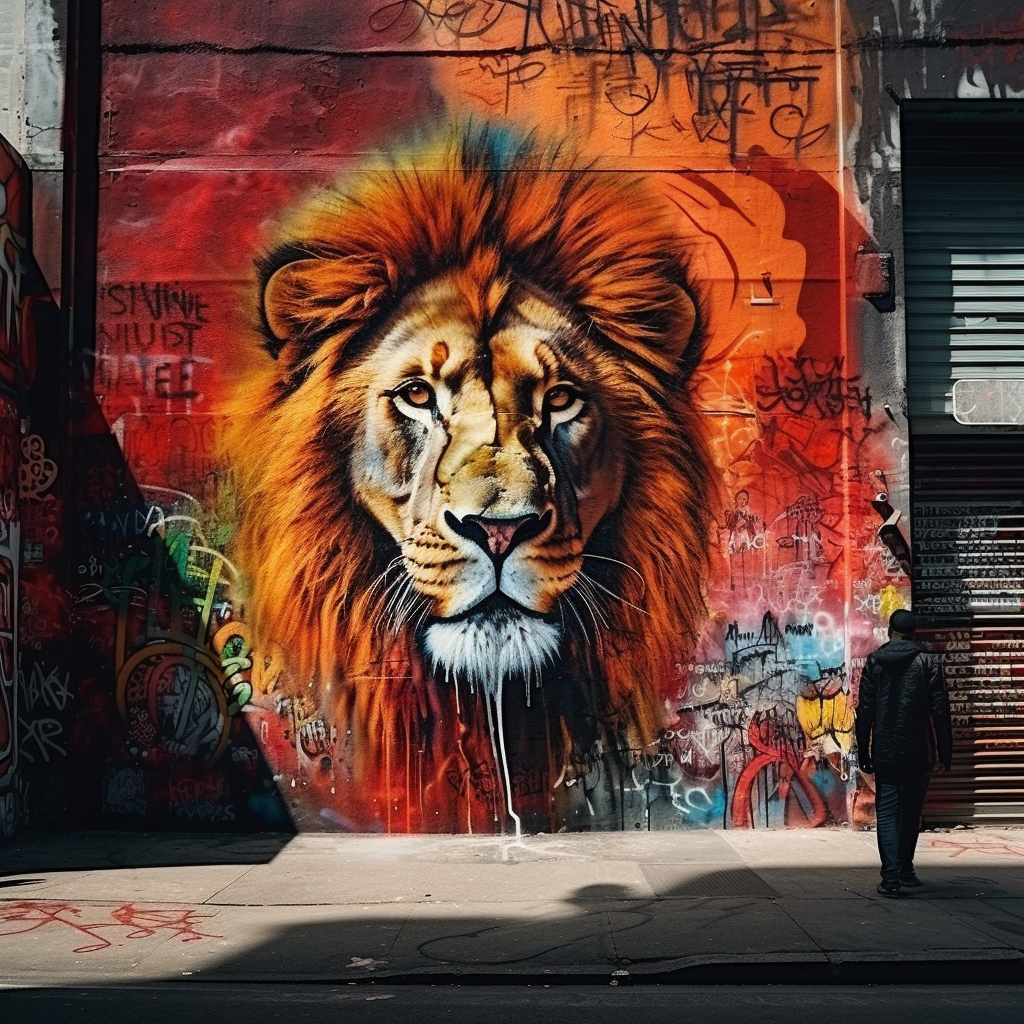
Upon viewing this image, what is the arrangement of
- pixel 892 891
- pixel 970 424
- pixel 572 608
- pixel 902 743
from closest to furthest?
pixel 892 891
pixel 902 743
pixel 572 608
pixel 970 424

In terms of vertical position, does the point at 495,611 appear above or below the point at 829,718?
above

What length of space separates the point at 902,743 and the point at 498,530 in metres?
3.78

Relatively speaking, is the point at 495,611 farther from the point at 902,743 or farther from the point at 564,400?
the point at 902,743

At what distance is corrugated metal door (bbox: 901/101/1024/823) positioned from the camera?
10516 mm

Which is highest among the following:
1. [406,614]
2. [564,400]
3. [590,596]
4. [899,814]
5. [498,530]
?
[564,400]

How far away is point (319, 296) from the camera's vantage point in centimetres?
1056

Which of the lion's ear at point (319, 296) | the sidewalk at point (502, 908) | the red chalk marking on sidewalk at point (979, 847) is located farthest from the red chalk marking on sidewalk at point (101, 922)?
the red chalk marking on sidewalk at point (979, 847)

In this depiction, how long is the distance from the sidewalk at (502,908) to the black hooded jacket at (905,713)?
2.97 feet

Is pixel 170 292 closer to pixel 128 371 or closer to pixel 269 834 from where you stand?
pixel 128 371

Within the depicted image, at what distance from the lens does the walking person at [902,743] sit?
8.02m

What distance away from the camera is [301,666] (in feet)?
33.9

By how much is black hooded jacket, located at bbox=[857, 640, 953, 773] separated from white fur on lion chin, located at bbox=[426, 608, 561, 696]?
2926 mm

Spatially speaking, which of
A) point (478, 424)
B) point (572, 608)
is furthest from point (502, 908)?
point (478, 424)

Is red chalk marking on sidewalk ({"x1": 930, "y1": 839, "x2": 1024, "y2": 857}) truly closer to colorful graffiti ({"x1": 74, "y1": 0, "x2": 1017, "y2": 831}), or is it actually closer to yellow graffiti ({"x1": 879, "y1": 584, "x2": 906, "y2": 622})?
colorful graffiti ({"x1": 74, "y1": 0, "x2": 1017, "y2": 831})
